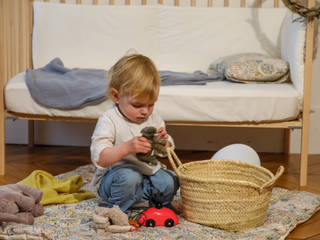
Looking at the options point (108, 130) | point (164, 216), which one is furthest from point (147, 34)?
point (164, 216)

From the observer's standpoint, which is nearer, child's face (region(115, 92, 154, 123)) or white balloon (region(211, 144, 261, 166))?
child's face (region(115, 92, 154, 123))

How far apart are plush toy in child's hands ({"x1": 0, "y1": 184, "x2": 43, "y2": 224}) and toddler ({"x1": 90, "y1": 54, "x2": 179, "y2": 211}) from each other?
204 millimetres

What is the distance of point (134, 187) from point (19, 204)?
1.12 ft

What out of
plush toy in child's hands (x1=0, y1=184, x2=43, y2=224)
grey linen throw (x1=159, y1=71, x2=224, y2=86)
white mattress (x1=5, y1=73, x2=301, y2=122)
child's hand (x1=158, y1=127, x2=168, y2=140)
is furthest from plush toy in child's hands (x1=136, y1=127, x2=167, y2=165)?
grey linen throw (x1=159, y1=71, x2=224, y2=86)

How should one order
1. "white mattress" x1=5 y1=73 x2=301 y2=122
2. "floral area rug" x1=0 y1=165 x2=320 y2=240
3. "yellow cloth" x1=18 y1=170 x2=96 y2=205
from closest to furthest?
"floral area rug" x1=0 y1=165 x2=320 y2=240, "yellow cloth" x1=18 y1=170 x2=96 y2=205, "white mattress" x1=5 y1=73 x2=301 y2=122

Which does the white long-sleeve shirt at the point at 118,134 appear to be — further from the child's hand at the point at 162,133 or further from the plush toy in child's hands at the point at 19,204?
the plush toy in child's hands at the point at 19,204

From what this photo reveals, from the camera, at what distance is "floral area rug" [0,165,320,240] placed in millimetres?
1366

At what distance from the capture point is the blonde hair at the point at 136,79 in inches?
57.7

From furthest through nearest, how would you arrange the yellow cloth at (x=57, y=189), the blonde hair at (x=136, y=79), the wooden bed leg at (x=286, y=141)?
1. the wooden bed leg at (x=286, y=141)
2. the yellow cloth at (x=57, y=189)
3. the blonde hair at (x=136, y=79)

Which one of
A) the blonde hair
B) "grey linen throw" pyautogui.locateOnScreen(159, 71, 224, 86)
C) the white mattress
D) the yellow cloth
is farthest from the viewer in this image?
"grey linen throw" pyautogui.locateOnScreen(159, 71, 224, 86)

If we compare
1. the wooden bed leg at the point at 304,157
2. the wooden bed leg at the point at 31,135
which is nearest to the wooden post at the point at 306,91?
the wooden bed leg at the point at 304,157

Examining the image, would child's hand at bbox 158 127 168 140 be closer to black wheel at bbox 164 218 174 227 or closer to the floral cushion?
black wheel at bbox 164 218 174 227

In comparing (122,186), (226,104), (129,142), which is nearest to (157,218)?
(122,186)

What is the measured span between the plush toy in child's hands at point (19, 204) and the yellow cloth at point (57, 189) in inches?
3.8
